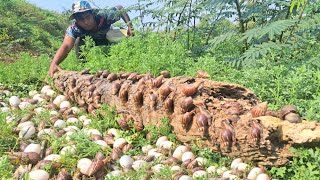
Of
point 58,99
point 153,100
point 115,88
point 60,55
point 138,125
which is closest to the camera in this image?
point 153,100

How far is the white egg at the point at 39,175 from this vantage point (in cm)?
312

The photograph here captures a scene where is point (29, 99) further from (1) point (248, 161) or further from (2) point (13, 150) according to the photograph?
(1) point (248, 161)

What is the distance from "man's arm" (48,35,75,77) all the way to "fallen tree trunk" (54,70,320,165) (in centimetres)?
120

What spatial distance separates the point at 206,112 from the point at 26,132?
1.70 metres

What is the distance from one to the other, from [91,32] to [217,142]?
4.71 metres

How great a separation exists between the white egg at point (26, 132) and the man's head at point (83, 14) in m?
3.54

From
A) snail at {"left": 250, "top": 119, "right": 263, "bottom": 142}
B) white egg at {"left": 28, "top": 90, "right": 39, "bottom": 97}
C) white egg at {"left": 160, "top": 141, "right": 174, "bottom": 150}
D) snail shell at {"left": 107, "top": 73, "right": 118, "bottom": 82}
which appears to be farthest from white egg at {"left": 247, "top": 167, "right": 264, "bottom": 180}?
white egg at {"left": 28, "top": 90, "right": 39, "bottom": 97}

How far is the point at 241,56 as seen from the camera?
545 cm

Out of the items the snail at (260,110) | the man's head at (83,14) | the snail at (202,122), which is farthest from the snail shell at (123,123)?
the man's head at (83,14)

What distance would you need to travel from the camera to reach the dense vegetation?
148 inches

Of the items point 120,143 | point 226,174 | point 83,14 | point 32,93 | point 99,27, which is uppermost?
point 83,14

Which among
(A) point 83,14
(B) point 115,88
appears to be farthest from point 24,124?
(A) point 83,14

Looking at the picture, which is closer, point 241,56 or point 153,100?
point 153,100

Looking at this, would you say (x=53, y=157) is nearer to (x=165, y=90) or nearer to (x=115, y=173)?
(x=115, y=173)
